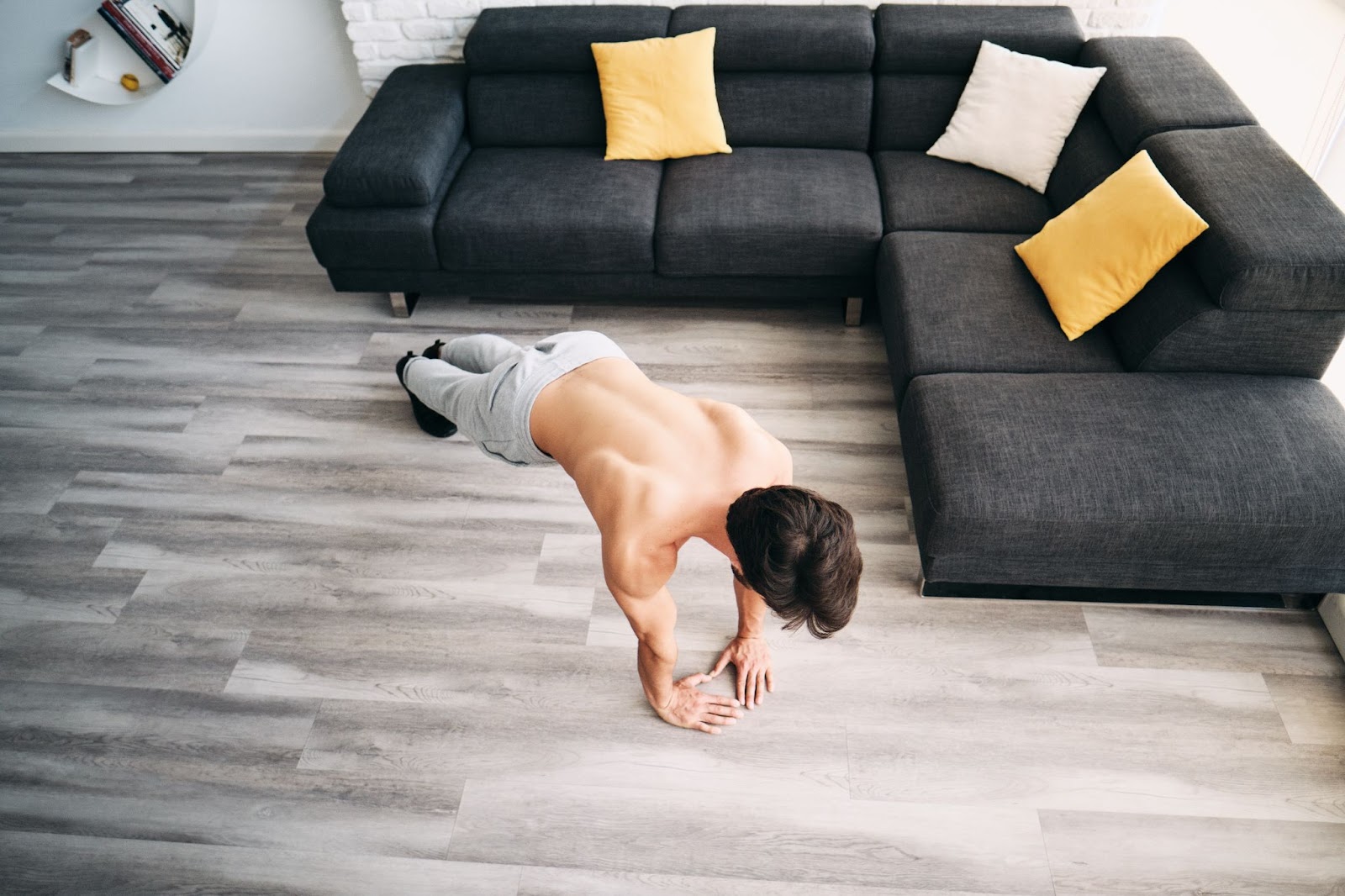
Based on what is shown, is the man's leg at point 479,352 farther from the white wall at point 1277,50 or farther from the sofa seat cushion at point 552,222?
the white wall at point 1277,50

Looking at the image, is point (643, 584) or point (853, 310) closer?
point (643, 584)

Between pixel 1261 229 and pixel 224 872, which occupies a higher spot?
pixel 1261 229

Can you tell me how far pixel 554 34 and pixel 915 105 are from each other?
131 centimetres

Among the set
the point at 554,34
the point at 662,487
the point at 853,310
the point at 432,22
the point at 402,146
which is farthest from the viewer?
the point at 432,22

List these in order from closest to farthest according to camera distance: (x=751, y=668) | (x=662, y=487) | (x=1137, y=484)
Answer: (x=662, y=487) → (x=1137, y=484) → (x=751, y=668)

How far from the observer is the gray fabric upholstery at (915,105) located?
119 inches

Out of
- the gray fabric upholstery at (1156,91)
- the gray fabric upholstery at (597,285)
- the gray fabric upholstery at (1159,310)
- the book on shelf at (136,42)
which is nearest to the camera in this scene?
the gray fabric upholstery at (1159,310)

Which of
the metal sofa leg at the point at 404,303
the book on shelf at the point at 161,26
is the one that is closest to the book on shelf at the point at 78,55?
the book on shelf at the point at 161,26

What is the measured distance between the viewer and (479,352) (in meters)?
2.35

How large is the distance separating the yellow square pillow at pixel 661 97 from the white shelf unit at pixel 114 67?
1.96 metres

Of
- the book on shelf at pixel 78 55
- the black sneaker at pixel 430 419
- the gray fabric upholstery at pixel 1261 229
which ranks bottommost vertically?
the black sneaker at pixel 430 419

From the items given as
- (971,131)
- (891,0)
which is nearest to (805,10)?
(891,0)

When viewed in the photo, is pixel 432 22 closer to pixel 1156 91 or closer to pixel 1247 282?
pixel 1156 91

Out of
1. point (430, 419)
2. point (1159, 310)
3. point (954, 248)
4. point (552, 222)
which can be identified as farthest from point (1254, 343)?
point (430, 419)
